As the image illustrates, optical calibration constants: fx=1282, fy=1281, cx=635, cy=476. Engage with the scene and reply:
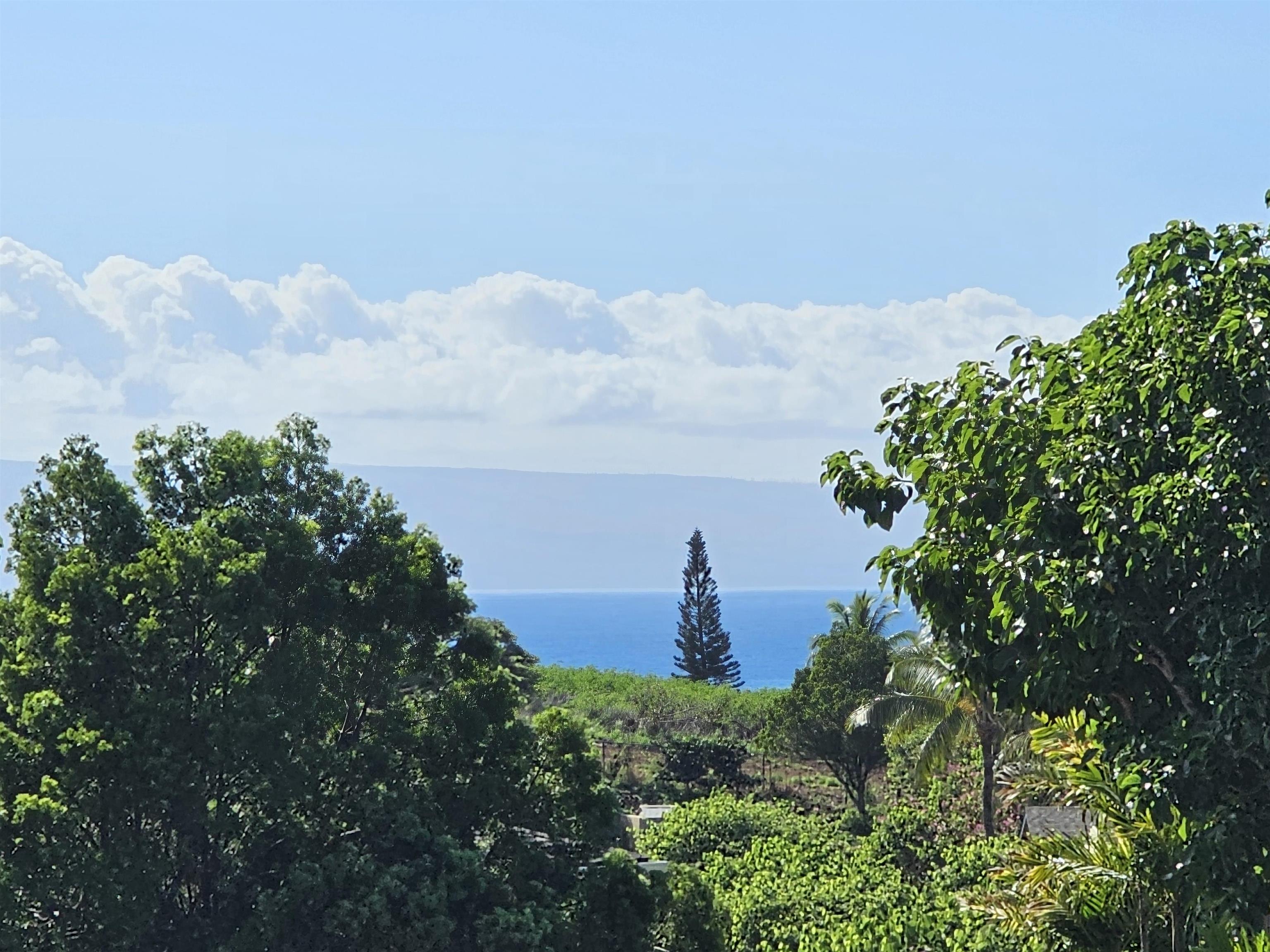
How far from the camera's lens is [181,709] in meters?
13.8

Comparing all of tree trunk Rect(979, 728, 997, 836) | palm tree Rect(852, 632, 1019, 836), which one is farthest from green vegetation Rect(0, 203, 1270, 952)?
palm tree Rect(852, 632, 1019, 836)

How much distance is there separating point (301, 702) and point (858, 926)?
827 cm

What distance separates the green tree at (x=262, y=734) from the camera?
13477 mm

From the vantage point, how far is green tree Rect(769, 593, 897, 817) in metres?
33.8

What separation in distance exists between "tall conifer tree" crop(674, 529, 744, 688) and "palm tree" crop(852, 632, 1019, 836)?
35846 millimetres

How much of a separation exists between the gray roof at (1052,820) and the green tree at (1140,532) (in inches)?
512

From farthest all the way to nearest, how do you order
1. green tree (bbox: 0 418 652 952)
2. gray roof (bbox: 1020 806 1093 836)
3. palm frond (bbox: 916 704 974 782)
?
palm frond (bbox: 916 704 974 782) → gray roof (bbox: 1020 806 1093 836) → green tree (bbox: 0 418 652 952)

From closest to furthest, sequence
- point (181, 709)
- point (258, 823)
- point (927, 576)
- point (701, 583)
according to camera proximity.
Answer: point (927, 576) → point (181, 709) → point (258, 823) → point (701, 583)

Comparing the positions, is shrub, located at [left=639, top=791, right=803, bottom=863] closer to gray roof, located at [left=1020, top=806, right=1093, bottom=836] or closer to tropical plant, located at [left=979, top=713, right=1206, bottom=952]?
gray roof, located at [left=1020, top=806, right=1093, bottom=836]

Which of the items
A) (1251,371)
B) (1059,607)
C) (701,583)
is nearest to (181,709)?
(1059,607)

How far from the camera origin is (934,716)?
92.3 feet

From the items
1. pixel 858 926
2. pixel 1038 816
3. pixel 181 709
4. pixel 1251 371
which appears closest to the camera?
pixel 1251 371

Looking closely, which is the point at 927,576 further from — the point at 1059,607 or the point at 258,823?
the point at 258,823

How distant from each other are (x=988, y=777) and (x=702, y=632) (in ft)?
132
